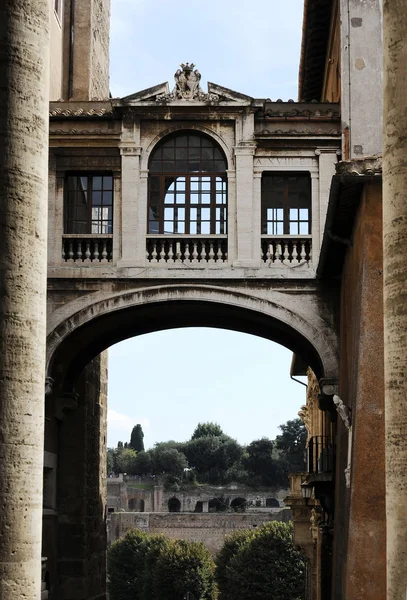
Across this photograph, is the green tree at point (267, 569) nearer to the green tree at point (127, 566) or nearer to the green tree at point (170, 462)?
the green tree at point (127, 566)

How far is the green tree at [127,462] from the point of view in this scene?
491ft

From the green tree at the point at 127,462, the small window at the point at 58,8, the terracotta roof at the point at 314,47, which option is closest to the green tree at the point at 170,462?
the green tree at the point at 127,462

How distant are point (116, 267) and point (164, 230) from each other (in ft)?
4.28

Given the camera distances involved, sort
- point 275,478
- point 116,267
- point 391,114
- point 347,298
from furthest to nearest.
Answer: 1. point 275,478
2. point 116,267
3. point 347,298
4. point 391,114

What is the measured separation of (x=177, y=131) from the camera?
1120 inches

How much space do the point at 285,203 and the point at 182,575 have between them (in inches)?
2173

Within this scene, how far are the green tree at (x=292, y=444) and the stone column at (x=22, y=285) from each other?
11754cm

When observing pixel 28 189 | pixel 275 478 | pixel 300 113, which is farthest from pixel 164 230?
pixel 275 478

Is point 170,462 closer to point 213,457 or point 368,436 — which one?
point 213,457

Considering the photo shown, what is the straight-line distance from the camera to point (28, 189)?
19125mm

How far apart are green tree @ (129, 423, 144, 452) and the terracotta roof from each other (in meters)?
128

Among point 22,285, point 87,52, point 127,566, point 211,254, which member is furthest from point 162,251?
point 127,566

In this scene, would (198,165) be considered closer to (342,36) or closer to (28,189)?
(342,36)

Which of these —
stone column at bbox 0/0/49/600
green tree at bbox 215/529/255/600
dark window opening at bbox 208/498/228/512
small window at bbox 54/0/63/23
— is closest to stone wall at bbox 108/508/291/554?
dark window opening at bbox 208/498/228/512
